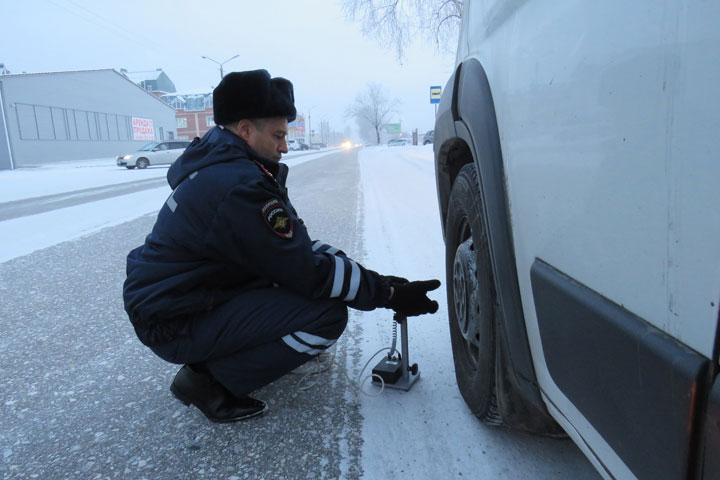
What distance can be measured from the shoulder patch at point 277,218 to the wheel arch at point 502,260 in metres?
0.68

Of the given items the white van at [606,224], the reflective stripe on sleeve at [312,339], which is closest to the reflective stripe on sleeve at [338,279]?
the reflective stripe on sleeve at [312,339]

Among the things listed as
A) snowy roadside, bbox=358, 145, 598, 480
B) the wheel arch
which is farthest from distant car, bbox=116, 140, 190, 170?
the wheel arch

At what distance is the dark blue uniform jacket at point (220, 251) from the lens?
1770 millimetres

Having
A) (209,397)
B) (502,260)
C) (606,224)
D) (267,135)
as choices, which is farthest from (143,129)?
(606,224)

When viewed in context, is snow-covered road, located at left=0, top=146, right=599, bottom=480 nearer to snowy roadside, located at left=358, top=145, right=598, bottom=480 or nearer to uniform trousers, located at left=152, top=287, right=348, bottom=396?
snowy roadside, located at left=358, top=145, right=598, bottom=480

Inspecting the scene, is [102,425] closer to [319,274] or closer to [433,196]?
[319,274]

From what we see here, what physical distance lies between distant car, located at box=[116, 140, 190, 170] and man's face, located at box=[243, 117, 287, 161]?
23.2m

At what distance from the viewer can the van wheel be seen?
5.33 ft

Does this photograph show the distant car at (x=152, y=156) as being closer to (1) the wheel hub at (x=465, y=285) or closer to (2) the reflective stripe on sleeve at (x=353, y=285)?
(2) the reflective stripe on sleeve at (x=353, y=285)

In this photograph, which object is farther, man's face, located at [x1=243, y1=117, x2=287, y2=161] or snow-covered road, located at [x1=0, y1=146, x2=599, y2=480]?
man's face, located at [x1=243, y1=117, x2=287, y2=161]

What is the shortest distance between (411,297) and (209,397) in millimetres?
896

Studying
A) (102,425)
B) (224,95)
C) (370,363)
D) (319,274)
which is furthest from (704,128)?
(102,425)

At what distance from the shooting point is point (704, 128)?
68 cm

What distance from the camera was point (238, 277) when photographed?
6.63 ft
